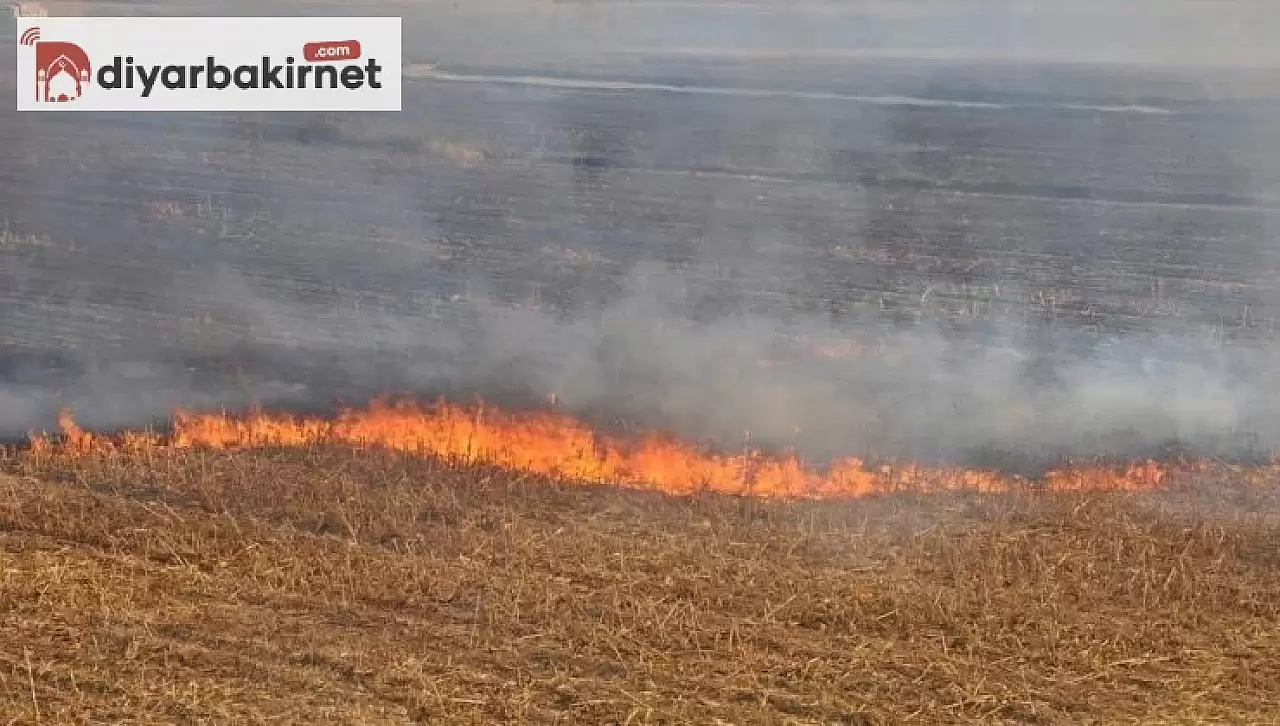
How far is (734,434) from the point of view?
9609 millimetres

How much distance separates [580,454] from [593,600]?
2436 millimetres

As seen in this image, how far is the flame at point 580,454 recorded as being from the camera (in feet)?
28.4

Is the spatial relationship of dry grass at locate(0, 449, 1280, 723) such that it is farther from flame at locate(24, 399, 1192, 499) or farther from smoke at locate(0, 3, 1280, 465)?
smoke at locate(0, 3, 1280, 465)

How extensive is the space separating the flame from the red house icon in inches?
949

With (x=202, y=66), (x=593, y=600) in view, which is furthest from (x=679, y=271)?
(x=202, y=66)

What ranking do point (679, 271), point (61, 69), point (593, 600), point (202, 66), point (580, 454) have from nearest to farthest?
point (593, 600)
point (580, 454)
point (679, 271)
point (61, 69)
point (202, 66)

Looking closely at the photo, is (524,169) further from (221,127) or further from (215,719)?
(215,719)

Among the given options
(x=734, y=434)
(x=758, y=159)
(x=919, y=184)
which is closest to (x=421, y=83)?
(x=758, y=159)

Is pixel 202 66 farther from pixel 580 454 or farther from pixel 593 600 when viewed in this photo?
pixel 593 600

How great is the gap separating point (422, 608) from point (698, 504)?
1909 millimetres

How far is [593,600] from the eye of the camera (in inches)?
265

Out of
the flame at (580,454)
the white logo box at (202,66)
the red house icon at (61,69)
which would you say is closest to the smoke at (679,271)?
the flame at (580,454)

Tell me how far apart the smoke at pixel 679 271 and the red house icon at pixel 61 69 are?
3.51 meters

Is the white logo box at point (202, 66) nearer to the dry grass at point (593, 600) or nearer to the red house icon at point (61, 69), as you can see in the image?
the red house icon at point (61, 69)
